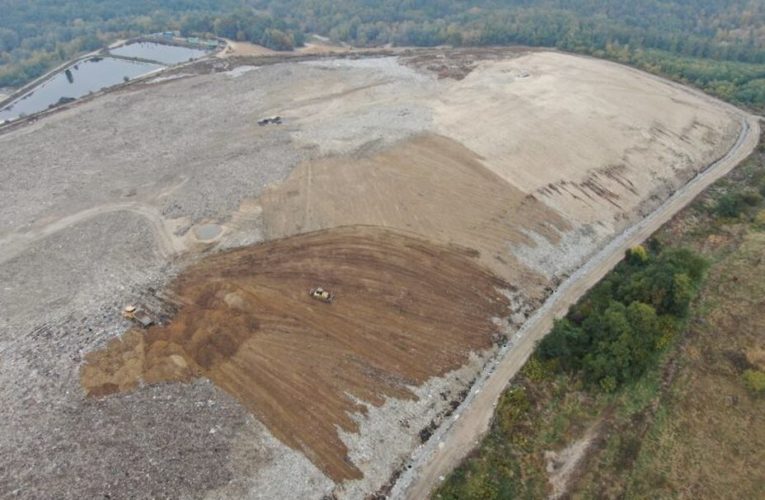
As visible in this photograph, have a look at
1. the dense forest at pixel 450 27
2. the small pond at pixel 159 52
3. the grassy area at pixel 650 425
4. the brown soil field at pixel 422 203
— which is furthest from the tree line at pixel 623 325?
the small pond at pixel 159 52

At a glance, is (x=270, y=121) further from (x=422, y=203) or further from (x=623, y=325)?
(x=623, y=325)

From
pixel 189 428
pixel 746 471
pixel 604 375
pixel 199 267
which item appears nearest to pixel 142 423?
pixel 189 428

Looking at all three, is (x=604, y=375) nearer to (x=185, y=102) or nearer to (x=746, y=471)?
(x=746, y=471)

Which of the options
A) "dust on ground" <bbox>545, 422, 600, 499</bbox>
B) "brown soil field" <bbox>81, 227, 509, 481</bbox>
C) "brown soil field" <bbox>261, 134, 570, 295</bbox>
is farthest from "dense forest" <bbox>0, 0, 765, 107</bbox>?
"dust on ground" <bbox>545, 422, 600, 499</bbox>

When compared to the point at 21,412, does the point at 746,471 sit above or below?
below

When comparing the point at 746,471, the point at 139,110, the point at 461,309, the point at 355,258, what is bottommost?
the point at 746,471

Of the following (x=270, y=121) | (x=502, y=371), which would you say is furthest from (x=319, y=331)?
(x=270, y=121)

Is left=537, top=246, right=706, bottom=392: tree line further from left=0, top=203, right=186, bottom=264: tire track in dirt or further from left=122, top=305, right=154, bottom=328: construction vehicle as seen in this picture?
left=0, top=203, right=186, bottom=264: tire track in dirt
